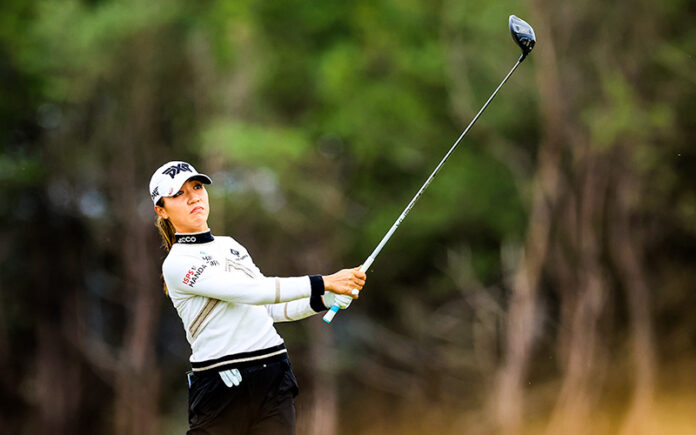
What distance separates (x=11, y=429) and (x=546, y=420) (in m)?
10.7

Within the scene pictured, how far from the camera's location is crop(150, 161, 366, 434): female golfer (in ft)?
14.2

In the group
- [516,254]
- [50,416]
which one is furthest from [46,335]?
[516,254]

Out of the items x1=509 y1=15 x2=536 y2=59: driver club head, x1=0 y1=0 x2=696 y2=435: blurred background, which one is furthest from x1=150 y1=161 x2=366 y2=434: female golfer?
x1=0 y1=0 x2=696 y2=435: blurred background

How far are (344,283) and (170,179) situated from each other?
91 centimetres

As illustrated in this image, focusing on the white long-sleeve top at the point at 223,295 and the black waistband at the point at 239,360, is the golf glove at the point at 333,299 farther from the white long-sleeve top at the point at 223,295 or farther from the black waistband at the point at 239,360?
the black waistband at the point at 239,360

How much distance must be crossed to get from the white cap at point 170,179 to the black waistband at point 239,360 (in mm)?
760

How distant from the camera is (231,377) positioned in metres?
4.38

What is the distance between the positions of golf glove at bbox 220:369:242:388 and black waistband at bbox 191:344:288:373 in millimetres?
20

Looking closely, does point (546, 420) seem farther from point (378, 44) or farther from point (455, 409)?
point (378, 44)

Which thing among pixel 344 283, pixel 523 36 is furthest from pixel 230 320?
pixel 523 36

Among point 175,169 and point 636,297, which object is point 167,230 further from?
point 636,297

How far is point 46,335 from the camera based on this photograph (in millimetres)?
20547

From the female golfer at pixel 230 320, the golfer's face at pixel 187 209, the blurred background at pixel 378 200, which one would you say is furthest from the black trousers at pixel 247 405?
the blurred background at pixel 378 200

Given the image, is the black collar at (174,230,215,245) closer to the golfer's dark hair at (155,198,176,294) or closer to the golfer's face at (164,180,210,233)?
the golfer's face at (164,180,210,233)
